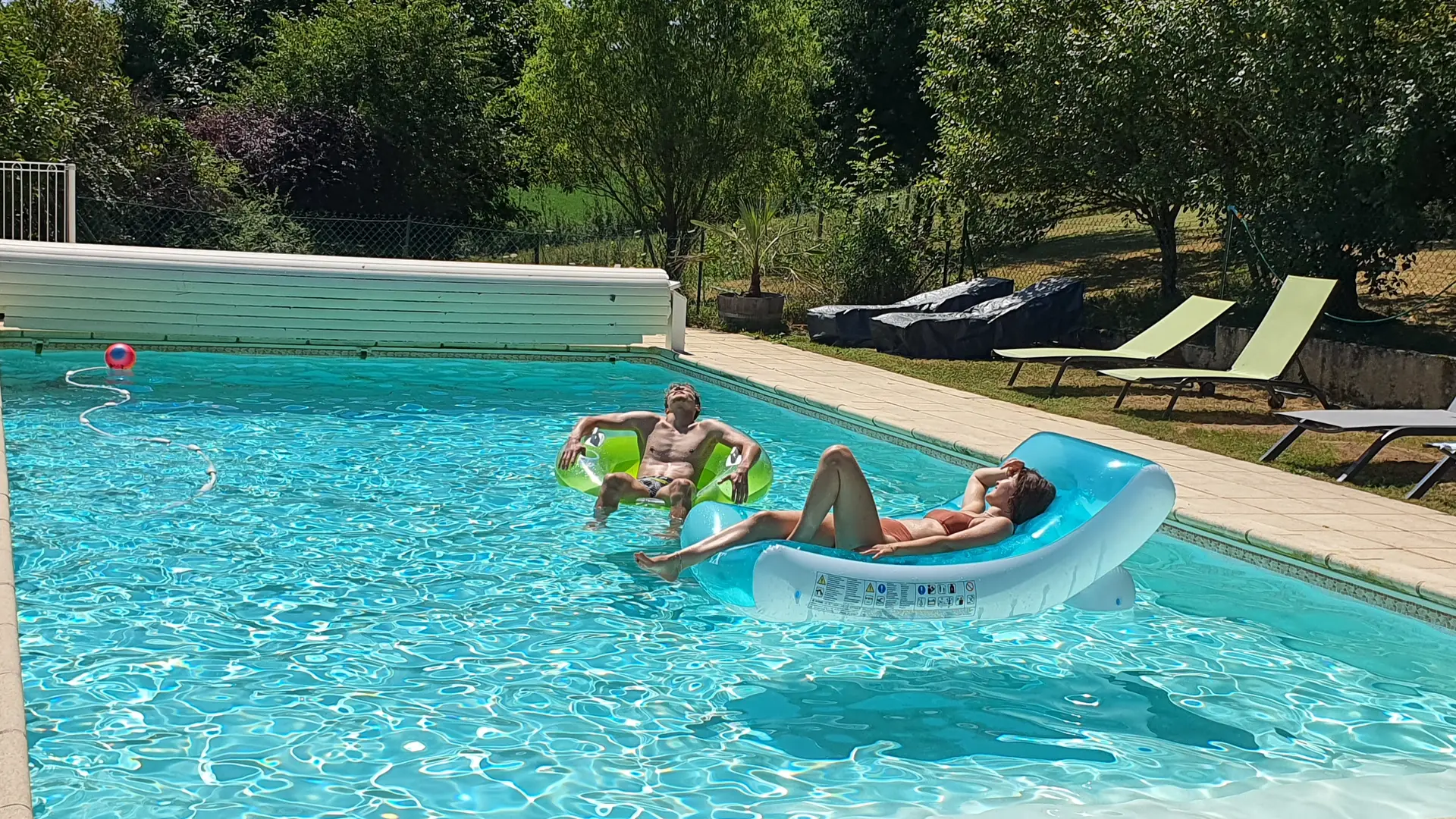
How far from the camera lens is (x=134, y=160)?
20422mm

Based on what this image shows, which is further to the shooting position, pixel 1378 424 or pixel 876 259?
pixel 876 259

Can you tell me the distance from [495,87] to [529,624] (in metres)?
23.6

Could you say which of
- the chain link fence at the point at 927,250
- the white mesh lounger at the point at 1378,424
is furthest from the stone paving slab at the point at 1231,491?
the chain link fence at the point at 927,250

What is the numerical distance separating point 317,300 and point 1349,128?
9.96 metres

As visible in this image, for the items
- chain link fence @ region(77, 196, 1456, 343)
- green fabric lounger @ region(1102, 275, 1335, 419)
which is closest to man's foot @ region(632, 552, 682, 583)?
green fabric lounger @ region(1102, 275, 1335, 419)

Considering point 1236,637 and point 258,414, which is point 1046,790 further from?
point 258,414

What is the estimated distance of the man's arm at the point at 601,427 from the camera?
6.66 metres

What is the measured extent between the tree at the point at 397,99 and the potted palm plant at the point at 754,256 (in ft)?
35.5

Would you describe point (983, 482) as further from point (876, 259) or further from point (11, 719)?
point (876, 259)

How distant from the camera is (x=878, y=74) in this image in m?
29.8

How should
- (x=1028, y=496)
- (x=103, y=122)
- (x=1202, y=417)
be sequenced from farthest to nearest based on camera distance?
(x=103, y=122)
(x=1202, y=417)
(x=1028, y=496)

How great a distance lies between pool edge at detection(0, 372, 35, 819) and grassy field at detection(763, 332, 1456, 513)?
679 cm

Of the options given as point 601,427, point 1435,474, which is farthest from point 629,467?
point 1435,474

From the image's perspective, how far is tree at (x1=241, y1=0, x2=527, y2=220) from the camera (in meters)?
25.0
